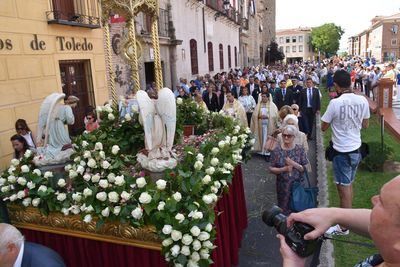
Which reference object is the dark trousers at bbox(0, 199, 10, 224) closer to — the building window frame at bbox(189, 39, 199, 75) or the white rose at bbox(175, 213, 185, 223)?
the white rose at bbox(175, 213, 185, 223)

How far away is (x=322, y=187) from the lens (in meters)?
6.14

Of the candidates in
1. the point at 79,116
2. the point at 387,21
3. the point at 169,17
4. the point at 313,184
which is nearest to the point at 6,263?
the point at 313,184

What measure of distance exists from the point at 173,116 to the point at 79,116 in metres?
6.95

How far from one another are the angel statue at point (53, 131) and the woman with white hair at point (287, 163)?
2472 mm

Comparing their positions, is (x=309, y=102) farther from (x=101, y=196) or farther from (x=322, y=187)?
(x=101, y=196)

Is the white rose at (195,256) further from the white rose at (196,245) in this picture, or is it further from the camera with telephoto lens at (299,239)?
the camera with telephoto lens at (299,239)

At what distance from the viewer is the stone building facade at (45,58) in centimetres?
714

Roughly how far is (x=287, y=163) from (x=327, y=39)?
293 ft

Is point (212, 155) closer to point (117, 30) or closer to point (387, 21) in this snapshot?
point (117, 30)

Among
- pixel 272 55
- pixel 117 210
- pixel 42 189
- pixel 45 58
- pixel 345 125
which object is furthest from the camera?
pixel 272 55

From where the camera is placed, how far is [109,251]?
→ 3.19m

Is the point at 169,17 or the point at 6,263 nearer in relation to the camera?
the point at 6,263

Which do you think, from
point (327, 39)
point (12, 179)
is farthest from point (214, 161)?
point (327, 39)

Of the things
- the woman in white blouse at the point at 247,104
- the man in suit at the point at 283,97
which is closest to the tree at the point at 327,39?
the man in suit at the point at 283,97
